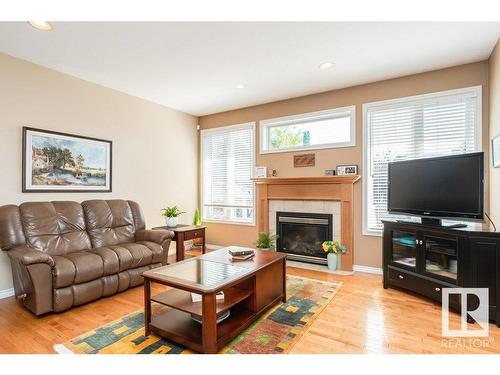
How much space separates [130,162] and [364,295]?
3767 mm

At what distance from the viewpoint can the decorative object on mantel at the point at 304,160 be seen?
14.0ft

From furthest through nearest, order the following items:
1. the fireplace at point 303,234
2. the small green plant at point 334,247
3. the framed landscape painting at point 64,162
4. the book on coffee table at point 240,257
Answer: the fireplace at point 303,234 < the small green plant at point 334,247 < the framed landscape painting at point 64,162 < the book on coffee table at point 240,257

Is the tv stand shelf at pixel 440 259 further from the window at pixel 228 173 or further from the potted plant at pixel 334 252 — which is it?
the window at pixel 228 173

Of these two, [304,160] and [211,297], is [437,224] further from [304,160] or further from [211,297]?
[211,297]

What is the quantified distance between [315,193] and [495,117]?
222 centimetres

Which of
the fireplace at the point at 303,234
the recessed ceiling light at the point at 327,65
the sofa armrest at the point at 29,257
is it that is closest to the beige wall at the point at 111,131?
the sofa armrest at the point at 29,257

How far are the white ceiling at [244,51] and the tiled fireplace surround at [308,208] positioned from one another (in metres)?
1.73

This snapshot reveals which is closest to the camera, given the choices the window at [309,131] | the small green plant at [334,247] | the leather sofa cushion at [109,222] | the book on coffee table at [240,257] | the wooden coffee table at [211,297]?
the wooden coffee table at [211,297]

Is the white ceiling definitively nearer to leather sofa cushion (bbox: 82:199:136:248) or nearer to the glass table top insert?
leather sofa cushion (bbox: 82:199:136:248)

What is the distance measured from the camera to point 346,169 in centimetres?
391

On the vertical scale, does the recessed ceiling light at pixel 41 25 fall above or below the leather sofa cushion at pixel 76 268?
above

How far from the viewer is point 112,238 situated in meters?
3.53

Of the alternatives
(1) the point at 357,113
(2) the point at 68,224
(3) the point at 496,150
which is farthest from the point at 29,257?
(3) the point at 496,150

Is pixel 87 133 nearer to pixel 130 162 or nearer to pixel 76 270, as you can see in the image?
pixel 130 162
